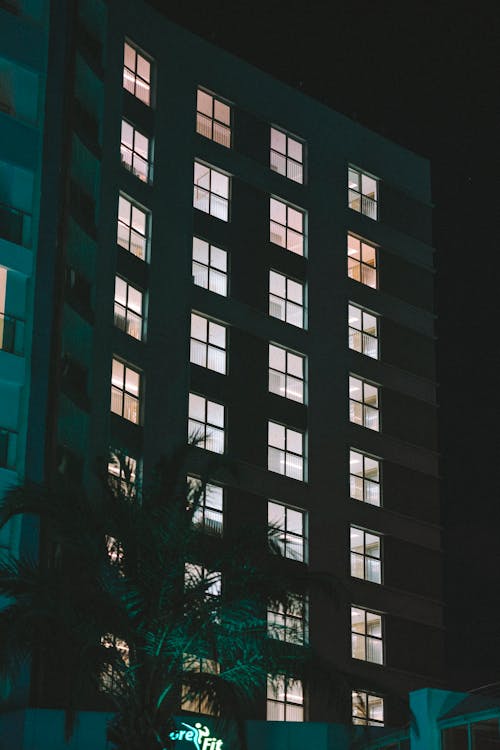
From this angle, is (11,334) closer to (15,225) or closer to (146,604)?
(15,225)

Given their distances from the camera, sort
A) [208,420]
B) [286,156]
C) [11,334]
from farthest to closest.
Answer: [286,156], [208,420], [11,334]

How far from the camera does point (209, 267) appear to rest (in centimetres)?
5150

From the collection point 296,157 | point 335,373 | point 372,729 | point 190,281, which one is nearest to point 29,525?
point 372,729

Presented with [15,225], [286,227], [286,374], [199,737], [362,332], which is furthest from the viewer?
[362,332]

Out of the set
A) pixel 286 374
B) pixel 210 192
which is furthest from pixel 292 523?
pixel 210 192

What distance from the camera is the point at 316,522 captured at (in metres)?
51.9

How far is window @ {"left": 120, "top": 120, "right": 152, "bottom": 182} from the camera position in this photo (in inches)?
1938

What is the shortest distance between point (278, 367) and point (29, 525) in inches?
671

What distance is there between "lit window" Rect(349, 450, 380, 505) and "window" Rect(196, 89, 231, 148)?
1385 centimetres

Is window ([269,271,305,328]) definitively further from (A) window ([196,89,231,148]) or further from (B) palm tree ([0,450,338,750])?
(B) palm tree ([0,450,338,750])

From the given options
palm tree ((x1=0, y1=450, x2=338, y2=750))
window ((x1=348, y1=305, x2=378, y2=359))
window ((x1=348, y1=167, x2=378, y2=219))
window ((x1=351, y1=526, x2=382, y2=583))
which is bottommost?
palm tree ((x1=0, y1=450, x2=338, y2=750))

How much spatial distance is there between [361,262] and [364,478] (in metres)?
9.73

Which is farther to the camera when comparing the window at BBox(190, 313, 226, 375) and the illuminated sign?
the window at BBox(190, 313, 226, 375)

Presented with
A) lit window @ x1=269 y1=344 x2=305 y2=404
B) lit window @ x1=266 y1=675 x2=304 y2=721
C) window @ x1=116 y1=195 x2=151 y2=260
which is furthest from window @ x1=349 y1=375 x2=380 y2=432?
lit window @ x1=266 y1=675 x2=304 y2=721
